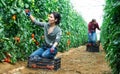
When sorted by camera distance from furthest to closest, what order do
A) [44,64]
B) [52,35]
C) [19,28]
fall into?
[19,28], [52,35], [44,64]

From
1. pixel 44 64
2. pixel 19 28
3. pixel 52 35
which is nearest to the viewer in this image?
pixel 44 64

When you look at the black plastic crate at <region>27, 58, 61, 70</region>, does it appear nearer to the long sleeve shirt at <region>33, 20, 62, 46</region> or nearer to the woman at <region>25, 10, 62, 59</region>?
the woman at <region>25, 10, 62, 59</region>

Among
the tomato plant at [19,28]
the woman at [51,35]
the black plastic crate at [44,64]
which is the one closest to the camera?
the black plastic crate at [44,64]

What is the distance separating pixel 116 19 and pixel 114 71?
100 centimetres

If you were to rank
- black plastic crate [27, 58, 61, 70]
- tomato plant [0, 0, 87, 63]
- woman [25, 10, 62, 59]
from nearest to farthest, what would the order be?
black plastic crate [27, 58, 61, 70]
tomato plant [0, 0, 87, 63]
woman [25, 10, 62, 59]

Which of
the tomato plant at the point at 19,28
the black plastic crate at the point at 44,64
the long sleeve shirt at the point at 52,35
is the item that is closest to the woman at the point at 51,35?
the long sleeve shirt at the point at 52,35

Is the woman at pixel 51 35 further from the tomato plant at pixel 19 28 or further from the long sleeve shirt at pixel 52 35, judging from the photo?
the tomato plant at pixel 19 28

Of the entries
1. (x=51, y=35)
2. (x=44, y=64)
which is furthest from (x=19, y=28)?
(x=44, y=64)

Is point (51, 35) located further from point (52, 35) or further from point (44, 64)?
point (44, 64)

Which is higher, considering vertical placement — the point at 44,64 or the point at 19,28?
the point at 19,28

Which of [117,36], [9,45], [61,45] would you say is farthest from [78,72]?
[61,45]

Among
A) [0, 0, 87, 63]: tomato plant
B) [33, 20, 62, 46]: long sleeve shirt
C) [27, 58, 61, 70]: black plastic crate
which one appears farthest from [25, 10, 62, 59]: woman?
[0, 0, 87, 63]: tomato plant

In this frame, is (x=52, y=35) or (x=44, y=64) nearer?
(x=44, y=64)

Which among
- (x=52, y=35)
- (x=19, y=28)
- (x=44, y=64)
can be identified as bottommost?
(x=44, y=64)
